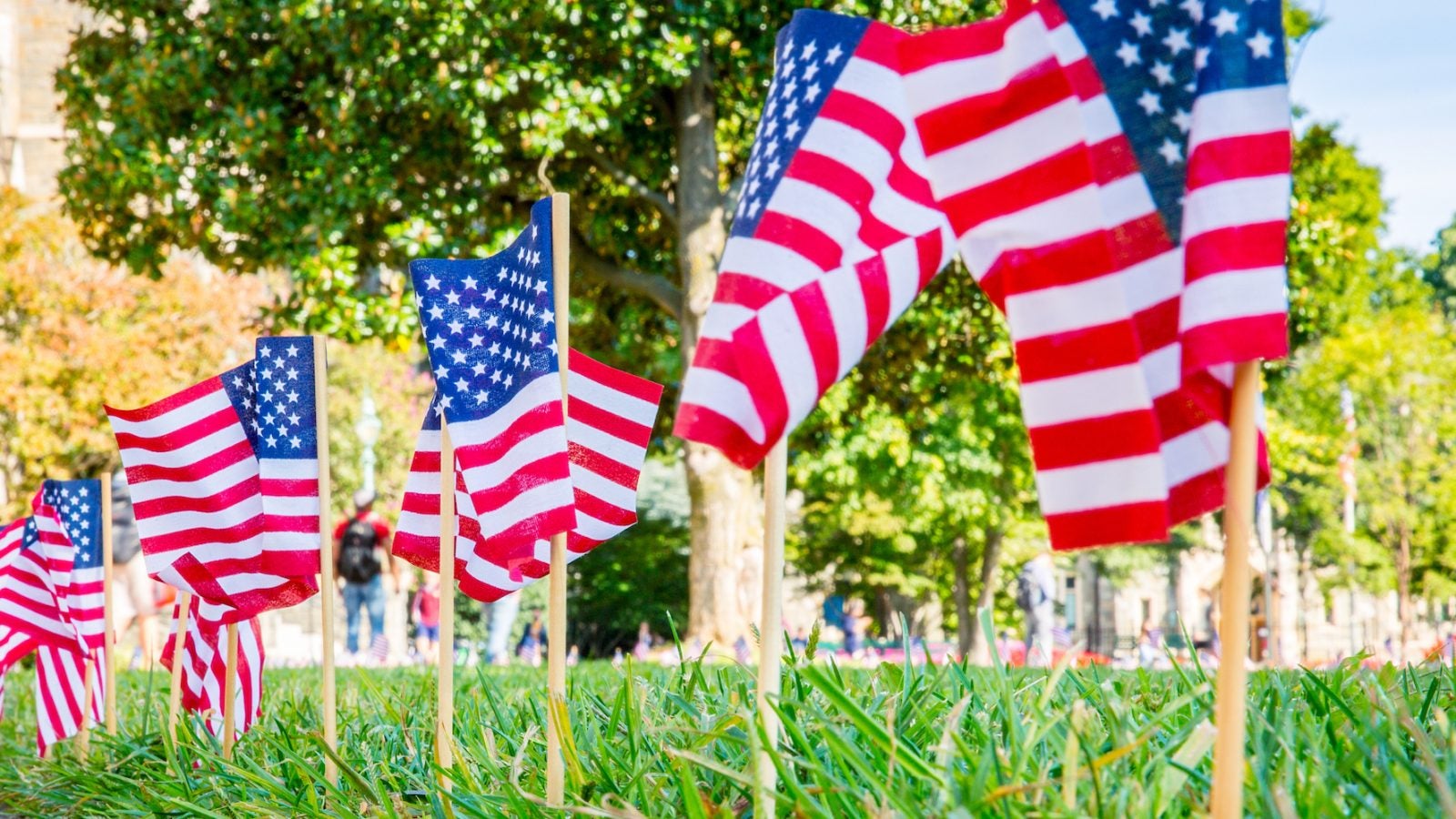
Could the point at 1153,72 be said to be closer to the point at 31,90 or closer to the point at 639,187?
the point at 639,187

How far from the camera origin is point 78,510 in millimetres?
6676

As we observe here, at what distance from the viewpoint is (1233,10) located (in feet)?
7.55

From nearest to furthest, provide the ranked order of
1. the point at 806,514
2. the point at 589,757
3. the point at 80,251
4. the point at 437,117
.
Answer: the point at 589,757 < the point at 437,117 < the point at 80,251 < the point at 806,514

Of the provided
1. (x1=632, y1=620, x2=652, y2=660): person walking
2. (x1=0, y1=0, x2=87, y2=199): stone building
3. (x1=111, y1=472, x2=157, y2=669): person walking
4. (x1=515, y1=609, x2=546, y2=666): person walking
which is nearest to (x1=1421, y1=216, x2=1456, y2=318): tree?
(x1=632, y1=620, x2=652, y2=660): person walking

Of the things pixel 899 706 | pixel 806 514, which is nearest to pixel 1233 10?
pixel 899 706

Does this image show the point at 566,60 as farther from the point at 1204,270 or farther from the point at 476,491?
the point at 1204,270

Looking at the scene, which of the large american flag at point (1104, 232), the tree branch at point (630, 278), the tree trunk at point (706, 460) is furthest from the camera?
the tree branch at point (630, 278)

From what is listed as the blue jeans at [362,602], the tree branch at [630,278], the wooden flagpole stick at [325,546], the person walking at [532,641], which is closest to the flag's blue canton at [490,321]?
the wooden flagpole stick at [325,546]

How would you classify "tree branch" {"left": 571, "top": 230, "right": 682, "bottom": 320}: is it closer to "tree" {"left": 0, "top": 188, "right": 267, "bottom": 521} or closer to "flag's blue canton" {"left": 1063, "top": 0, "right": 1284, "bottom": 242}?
"tree" {"left": 0, "top": 188, "right": 267, "bottom": 521}

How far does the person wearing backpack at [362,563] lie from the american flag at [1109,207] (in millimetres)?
12793

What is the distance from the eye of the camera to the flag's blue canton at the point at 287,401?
4.79 m

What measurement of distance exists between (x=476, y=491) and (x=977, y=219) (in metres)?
1.71

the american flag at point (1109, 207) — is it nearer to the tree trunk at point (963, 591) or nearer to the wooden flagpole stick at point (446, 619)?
the wooden flagpole stick at point (446, 619)

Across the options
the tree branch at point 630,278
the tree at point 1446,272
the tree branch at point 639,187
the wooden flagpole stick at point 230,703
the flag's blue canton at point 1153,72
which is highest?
the tree at point 1446,272
